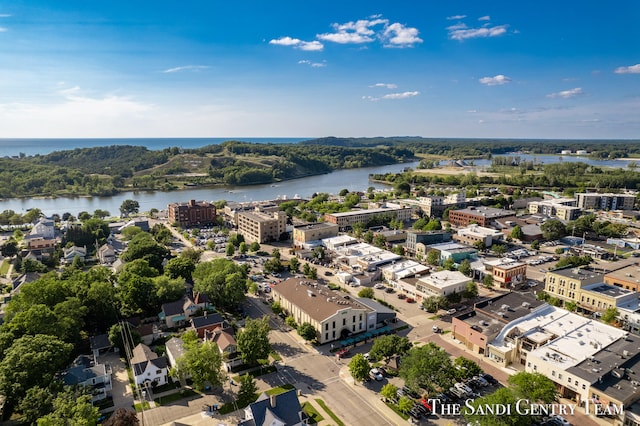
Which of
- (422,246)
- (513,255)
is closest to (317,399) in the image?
(422,246)

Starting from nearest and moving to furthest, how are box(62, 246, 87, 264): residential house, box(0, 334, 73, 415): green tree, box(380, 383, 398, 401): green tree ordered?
box(0, 334, 73, 415): green tree, box(380, 383, 398, 401): green tree, box(62, 246, 87, 264): residential house

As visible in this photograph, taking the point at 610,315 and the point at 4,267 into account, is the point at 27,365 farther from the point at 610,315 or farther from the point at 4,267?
the point at 610,315

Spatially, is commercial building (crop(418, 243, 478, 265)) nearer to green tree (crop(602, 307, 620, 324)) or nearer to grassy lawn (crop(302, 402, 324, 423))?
green tree (crop(602, 307, 620, 324))

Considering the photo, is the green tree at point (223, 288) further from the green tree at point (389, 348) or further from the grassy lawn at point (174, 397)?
the green tree at point (389, 348)

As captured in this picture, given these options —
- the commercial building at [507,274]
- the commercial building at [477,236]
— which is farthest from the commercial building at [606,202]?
the commercial building at [507,274]

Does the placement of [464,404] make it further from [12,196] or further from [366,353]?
[12,196]

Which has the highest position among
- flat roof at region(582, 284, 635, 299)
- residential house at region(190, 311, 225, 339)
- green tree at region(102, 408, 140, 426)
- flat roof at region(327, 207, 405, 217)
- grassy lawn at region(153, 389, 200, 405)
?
flat roof at region(327, 207, 405, 217)

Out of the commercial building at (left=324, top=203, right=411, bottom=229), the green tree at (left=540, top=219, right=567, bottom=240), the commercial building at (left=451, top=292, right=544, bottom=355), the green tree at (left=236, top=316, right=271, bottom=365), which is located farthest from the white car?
the green tree at (left=540, top=219, right=567, bottom=240)
